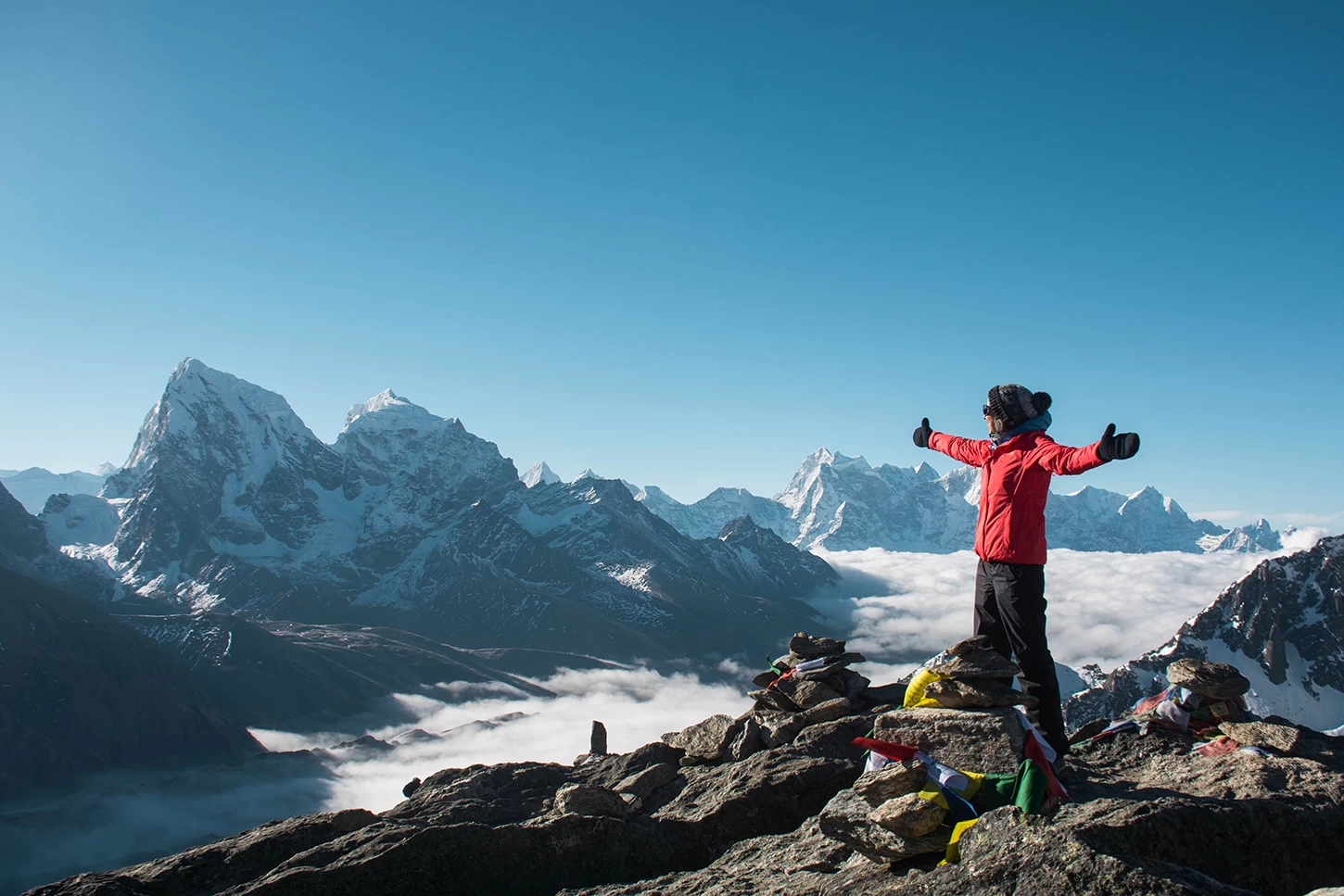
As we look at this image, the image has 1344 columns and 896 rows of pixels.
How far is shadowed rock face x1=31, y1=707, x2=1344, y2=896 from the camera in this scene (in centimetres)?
741

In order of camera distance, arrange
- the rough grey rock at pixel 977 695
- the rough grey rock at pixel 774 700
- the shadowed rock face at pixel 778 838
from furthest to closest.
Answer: the rough grey rock at pixel 774 700 < the rough grey rock at pixel 977 695 < the shadowed rock face at pixel 778 838

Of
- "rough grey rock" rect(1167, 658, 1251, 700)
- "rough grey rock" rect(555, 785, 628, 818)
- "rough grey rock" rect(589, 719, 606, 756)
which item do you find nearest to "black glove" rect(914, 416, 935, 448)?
"rough grey rock" rect(1167, 658, 1251, 700)

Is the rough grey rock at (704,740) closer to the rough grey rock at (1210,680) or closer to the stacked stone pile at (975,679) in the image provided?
the stacked stone pile at (975,679)

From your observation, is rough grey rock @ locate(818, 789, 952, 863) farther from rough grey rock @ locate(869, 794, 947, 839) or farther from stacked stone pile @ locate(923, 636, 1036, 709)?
stacked stone pile @ locate(923, 636, 1036, 709)

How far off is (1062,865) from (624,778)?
1341 centimetres

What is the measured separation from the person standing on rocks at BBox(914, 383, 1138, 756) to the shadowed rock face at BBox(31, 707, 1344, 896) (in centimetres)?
148

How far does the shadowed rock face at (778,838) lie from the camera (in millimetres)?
7410

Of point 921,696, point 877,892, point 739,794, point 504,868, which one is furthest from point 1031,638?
point 504,868

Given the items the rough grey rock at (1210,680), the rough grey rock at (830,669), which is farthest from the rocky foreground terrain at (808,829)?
the rough grey rock at (1210,680)

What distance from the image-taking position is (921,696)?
40.8ft

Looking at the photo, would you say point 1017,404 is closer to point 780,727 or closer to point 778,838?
point 778,838

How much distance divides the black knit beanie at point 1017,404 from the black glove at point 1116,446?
84.1 inches

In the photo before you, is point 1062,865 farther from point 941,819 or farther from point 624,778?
point 624,778

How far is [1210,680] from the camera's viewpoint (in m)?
13.2
